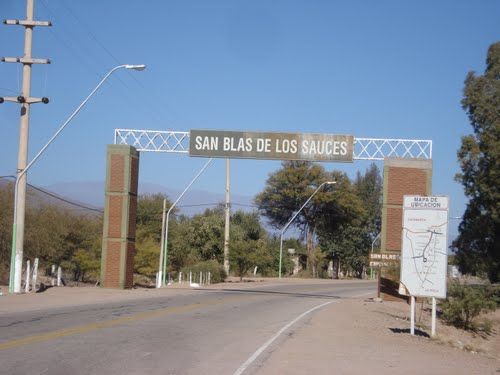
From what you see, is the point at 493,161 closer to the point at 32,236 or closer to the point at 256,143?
the point at 256,143

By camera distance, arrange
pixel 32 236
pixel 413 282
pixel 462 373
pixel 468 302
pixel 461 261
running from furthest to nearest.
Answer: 1. pixel 32 236
2. pixel 461 261
3. pixel 468 302
4. pixel 413 282
5. pixel 462 373

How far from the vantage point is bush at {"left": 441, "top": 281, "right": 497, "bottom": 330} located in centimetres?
2503

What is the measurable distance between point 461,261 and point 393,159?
10.9 m

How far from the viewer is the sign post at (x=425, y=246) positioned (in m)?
17.6

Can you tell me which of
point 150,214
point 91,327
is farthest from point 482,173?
point 150,214

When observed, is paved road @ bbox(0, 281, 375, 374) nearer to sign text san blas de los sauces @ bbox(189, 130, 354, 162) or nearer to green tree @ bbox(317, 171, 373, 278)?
sign text san blas de los sauces @ bbox(189, 130, 354, 162)

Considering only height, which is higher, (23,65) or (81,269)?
(23,65)

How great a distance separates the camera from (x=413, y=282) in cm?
1783

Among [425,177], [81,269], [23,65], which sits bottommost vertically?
[81,269]

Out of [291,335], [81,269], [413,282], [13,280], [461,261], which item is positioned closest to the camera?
[291,335]

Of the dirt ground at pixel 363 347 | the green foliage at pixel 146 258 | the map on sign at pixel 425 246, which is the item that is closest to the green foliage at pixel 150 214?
the green foliage at pixel 146 258

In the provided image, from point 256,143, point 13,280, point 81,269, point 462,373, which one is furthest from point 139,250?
point 462,373

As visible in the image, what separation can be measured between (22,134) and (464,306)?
19.1m

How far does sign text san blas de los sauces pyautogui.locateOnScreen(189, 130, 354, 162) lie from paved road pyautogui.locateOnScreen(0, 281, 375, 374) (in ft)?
41.6
